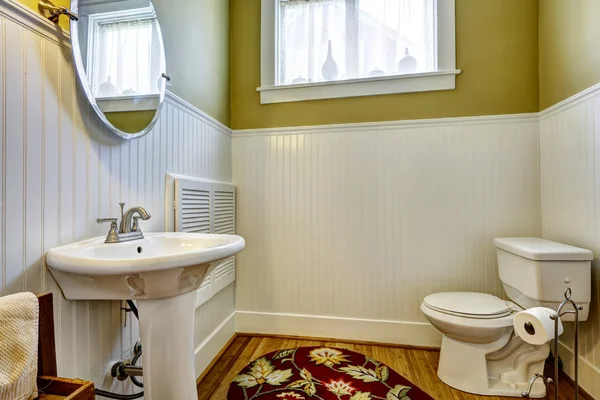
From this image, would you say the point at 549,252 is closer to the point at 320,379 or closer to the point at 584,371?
the point at 584,371

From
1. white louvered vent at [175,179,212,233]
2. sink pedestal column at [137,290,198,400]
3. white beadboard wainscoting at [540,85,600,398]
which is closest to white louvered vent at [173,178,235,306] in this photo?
white louvered vent at [175,179,212,233]

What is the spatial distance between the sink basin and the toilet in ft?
3.86

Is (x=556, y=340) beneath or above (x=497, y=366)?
above

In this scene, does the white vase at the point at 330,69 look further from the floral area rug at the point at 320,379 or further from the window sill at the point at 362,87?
the floral area rug at the point at 320,379

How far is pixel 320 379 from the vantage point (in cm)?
152

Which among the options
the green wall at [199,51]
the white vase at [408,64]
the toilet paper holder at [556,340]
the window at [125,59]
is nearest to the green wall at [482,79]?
the white vase at [408,64]

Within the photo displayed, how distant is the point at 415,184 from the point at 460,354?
0.96 metres

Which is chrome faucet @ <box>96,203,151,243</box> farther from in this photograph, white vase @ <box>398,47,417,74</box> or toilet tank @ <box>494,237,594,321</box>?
white vase @ <box>398,47,417,74</box>

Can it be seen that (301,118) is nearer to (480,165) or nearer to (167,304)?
(480,165)

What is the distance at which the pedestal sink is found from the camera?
73cm

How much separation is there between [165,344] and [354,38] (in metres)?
2.08

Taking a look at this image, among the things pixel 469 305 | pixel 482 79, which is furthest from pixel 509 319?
pixel 482 79

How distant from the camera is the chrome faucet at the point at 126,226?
3.14ft

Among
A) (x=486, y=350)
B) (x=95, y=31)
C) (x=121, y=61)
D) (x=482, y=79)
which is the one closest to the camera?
(x=95, y=31)
